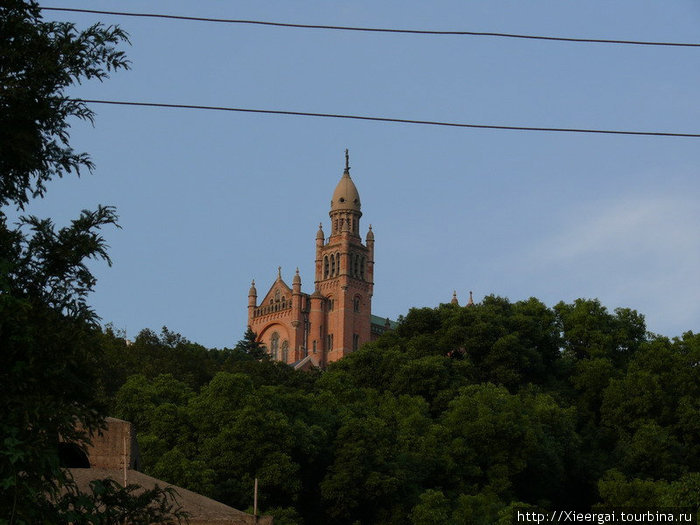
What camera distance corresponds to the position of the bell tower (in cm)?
10919

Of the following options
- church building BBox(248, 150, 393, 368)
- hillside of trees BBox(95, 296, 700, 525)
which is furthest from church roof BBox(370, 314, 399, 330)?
hillside of trees BBox(95, 296, 700, 525)

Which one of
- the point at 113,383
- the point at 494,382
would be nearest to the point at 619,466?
the point at 494,382

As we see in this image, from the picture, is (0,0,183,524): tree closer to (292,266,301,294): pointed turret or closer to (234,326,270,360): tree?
(234,326,270,360): tree

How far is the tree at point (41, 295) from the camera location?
36.9ft

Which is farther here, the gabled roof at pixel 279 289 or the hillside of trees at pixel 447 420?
the gabled roof at pixel 279 289

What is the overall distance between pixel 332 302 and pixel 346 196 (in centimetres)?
1055

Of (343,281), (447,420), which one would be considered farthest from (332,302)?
(447,420)

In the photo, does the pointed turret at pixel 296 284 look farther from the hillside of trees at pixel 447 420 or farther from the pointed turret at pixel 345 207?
the hillside of trees at pixel 447 420

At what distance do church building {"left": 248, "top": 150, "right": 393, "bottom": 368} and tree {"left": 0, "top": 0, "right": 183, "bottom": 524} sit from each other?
9408cm

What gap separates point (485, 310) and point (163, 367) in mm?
14711

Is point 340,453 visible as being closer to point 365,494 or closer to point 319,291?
point 365,494

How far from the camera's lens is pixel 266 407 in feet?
119

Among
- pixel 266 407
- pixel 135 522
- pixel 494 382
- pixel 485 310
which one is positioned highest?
pixel 485 310

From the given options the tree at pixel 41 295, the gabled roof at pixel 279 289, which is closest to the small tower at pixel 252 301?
the gabled roof at pixel 279 289
